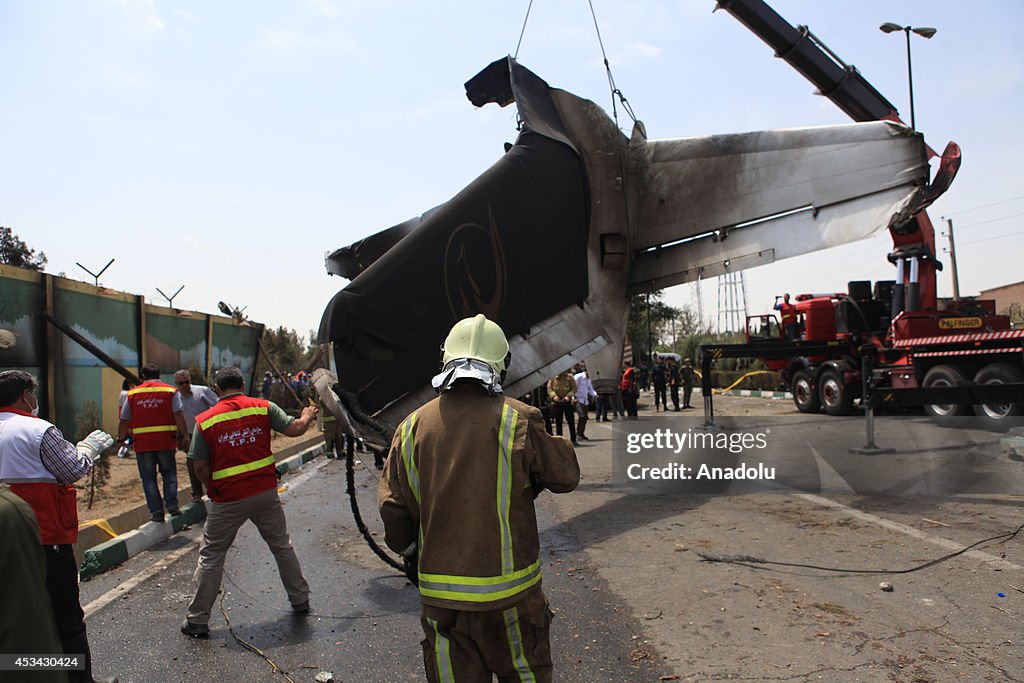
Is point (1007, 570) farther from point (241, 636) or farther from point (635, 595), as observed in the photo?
point (241, 636)

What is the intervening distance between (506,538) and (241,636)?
9.87 ft

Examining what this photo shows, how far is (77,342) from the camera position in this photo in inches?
480

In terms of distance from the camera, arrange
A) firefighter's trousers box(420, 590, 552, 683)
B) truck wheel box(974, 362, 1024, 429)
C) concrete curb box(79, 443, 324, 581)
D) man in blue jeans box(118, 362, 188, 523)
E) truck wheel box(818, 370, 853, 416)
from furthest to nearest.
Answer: truck wheel box(818, 370, 853, 416)
truck wheel box(974, 362, 1024, 429)
man in blue jeans box(118, 362, 188, 523)
concrete curb box(79, 443, 324, 581)
firefighter's trousers box(420, 590, 552, 683)

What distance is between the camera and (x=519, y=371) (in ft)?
22.2

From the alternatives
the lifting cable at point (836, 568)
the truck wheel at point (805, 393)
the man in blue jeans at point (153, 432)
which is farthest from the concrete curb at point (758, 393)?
the man in blue jeans at point (153, 432)

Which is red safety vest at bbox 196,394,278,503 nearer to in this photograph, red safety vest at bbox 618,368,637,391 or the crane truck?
the crane truck

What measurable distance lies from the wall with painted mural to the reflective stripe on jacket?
10888mm

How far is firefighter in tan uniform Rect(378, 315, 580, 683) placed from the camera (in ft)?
7.70

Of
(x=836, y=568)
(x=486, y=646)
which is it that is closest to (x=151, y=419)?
(x=486, y=646)

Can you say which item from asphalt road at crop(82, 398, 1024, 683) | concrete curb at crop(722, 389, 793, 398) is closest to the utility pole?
concrete curb at crop(722, 389, 793, 398)

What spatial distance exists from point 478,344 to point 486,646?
1.06m

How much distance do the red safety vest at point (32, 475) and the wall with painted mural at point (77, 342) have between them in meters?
8.76

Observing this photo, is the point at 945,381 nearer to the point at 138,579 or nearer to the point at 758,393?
the point at 138,579

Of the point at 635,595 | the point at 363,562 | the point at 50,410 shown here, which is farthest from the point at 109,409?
the point at 635,595
